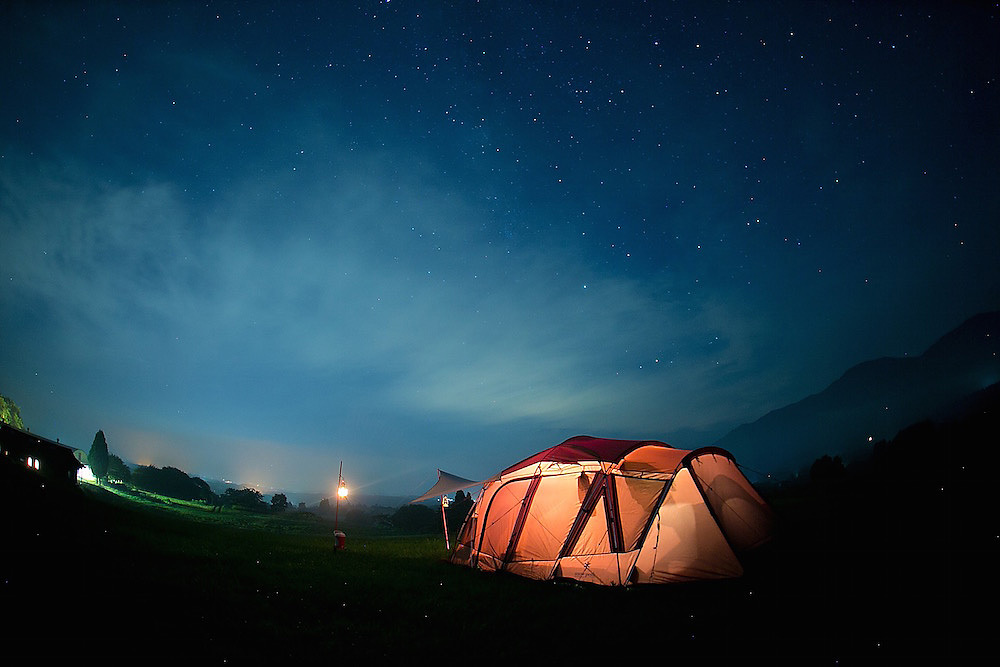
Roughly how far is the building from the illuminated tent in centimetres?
3643

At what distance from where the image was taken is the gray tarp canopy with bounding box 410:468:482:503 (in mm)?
14680

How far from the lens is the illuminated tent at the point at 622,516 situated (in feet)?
31.9

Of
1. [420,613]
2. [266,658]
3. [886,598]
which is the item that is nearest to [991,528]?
[886,598]

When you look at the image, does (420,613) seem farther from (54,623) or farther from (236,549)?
(236,549)

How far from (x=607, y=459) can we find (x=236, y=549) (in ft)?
40.7

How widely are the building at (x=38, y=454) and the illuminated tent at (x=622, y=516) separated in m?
36.4

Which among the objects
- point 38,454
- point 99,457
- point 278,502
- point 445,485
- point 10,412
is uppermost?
point 10,412

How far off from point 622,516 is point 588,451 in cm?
170

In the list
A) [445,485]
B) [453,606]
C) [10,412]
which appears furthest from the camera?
[10,412]

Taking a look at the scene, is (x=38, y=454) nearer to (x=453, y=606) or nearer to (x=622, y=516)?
(x=453, y=606)

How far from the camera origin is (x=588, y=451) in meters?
11.2

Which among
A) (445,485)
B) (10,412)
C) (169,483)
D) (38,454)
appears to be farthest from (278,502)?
(445,485)

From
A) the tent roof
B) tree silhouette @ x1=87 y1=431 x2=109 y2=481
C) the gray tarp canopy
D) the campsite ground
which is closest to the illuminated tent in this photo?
the tent roof

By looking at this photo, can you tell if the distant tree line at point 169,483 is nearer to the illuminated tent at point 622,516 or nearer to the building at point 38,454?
the building at point 38,454
